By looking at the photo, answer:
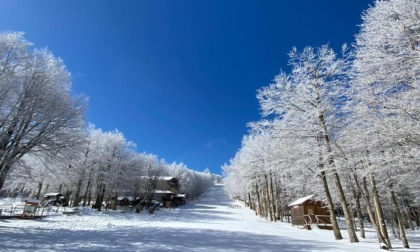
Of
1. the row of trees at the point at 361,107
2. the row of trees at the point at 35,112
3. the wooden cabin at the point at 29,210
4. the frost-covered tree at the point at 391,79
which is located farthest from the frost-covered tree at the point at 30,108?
the frost-covered tree at the point at 391,79

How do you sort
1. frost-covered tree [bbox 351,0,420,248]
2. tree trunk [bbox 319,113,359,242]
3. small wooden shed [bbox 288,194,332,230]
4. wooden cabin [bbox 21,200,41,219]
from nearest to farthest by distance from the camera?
1. frost-covered tree [bbox 351,0,420,248]
2. tree trunk [bbox 319,113,359,242]
3. wooden cabin [bbox 21,200,41,219]
4. small wooden shed [bbox 288,194,332,230]

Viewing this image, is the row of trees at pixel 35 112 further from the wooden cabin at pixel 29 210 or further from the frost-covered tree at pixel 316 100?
the frost-covered tree at pixel 316 100

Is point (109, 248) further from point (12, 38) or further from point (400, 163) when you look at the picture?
point (12, 38)

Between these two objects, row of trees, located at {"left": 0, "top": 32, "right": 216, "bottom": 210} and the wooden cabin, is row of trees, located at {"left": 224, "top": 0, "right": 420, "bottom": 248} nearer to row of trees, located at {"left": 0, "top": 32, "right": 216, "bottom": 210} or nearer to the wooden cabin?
row of trees, located at {"left": 0, "top": 32, "right": 216, "bottom": 210}

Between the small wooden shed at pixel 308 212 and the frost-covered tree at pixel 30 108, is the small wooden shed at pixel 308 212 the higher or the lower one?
the lower one

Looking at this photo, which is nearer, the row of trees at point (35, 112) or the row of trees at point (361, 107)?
the row of trees at point (361, 107)

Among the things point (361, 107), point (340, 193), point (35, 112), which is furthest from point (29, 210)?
point (361, 107)

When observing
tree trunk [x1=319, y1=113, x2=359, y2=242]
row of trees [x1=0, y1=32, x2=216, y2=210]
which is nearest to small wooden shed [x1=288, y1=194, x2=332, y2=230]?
tree trunk [x1=319, y1=113, x2=359, y2=242]

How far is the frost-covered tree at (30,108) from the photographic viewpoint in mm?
13891

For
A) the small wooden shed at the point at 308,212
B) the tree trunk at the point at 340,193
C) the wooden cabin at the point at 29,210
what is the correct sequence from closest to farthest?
the tree trunk at the point at 340,193
the wooden cabin at the point at 29,210
the small wooden shed at the point at 308,212

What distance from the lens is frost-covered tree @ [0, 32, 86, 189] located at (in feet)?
45.6

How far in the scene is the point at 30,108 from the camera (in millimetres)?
14531

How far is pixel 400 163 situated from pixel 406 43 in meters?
5.01

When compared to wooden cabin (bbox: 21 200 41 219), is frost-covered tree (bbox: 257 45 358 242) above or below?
above
